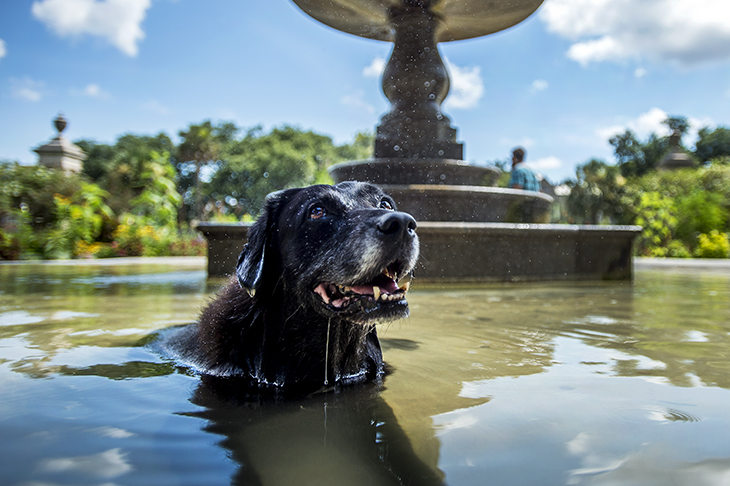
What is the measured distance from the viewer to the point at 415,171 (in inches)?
341

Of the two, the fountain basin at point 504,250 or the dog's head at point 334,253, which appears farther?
the fountain basin at point 504,250

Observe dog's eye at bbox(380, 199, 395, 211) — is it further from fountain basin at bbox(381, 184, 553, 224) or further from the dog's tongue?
fountain basin at bbox(381, 184, 553, 224)

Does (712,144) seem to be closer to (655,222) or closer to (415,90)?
(655,222)

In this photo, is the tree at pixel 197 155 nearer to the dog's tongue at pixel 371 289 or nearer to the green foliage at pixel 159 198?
the green foliage at pixel 159 198

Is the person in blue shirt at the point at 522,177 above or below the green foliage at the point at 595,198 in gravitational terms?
below

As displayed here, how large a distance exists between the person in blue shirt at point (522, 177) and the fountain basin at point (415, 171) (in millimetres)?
1654

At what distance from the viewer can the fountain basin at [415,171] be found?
8641mm

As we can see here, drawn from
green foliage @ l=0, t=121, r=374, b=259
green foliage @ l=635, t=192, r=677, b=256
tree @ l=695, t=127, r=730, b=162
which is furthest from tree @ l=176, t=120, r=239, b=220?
tree @ l=695, t=127, r=730, b=162

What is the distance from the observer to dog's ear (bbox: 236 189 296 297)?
2.40 m

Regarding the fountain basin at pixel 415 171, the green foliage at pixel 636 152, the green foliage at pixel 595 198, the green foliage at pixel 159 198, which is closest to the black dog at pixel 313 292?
the fountain basin at pixel 415 171

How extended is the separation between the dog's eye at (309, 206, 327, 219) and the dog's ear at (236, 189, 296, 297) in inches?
13.2

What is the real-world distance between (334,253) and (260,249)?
51cm

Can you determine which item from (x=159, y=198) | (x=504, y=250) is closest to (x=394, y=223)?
(x=504, y=250)

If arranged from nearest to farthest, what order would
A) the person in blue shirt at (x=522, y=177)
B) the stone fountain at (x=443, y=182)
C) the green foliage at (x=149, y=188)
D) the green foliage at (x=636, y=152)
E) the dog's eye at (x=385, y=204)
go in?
the dog's eye at (x=385, y=204) < the stone fountain at (x=443, y=182) < the person in blue shirt at (x=522, y=177) < the green foliage at (x=149, y=188) < the green foliage at (x=636, y=152)
